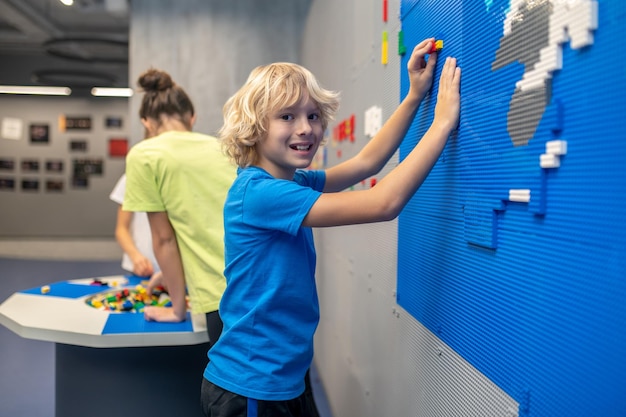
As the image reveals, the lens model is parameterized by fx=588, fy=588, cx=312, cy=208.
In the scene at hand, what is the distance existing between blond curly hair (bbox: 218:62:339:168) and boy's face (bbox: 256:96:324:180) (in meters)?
0.02

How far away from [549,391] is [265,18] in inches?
188

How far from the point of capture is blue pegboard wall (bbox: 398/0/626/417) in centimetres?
72

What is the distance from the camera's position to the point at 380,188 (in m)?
1.10

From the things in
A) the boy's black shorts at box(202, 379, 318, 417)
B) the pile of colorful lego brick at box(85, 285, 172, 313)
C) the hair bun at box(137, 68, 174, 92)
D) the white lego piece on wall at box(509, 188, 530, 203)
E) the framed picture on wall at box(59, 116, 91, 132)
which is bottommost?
the boy's black shorts at box(202, 379, 318, 417)

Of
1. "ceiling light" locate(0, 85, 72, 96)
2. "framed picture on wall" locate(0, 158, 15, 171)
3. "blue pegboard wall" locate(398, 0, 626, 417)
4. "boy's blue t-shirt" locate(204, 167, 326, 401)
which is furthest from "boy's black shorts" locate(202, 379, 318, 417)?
"framed picture on wall" locate(0, 158, 15, 171)

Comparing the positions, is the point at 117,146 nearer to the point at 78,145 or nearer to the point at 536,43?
the point at 78,145

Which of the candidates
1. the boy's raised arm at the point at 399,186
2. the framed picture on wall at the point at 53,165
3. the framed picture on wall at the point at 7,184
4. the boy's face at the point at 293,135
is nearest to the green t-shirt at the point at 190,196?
the boy's face at the point at 293,135

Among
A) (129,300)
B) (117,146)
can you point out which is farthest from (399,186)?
(117,146)

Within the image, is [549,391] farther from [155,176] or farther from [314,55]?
[314,55]

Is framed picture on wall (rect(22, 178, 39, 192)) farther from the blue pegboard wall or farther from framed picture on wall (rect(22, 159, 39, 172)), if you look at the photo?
the blue pegboard wall

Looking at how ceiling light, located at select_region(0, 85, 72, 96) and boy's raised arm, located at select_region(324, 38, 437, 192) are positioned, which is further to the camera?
ceiling light, located at select_region(0, 85, 72, 96)

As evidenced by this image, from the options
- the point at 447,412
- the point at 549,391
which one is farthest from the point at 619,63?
the point at 447,412

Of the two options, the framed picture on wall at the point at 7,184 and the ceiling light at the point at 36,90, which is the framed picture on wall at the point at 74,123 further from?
the framed picture on wall at the point at 7,184

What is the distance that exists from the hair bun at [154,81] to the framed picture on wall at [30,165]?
10830mm
